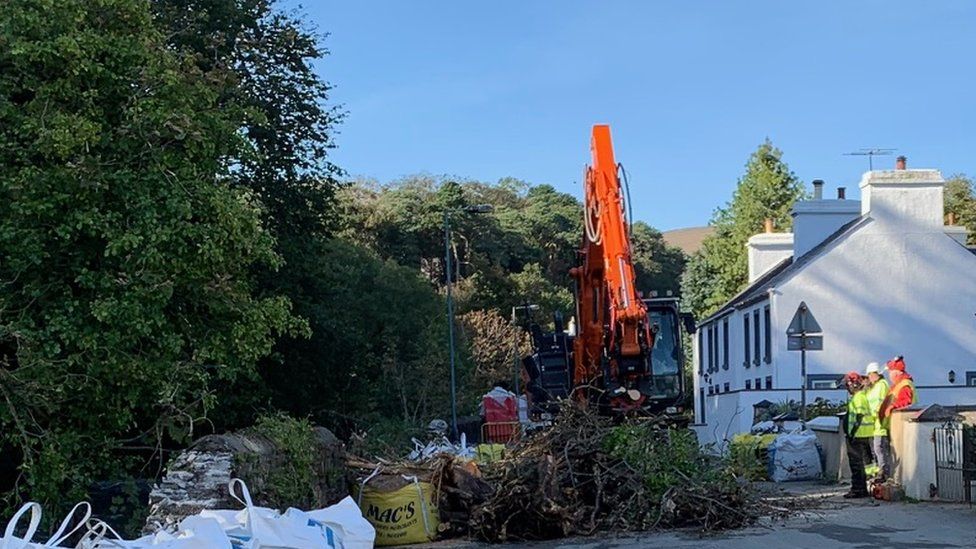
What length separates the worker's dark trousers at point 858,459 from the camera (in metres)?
16.6

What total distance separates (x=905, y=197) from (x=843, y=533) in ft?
79.0

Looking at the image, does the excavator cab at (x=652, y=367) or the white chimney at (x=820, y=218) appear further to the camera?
the white chimney at (x=820, y=218)

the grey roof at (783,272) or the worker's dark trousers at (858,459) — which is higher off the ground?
the grey roof at (783,272)

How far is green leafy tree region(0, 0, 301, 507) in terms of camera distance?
14039 mm

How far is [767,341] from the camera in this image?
36.4 m

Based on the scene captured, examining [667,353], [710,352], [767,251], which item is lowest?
[667,353]

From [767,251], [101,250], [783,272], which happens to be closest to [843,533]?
[101,250]

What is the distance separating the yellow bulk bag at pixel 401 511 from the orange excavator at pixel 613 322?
10.2 feet

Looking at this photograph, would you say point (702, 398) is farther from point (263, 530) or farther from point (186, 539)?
point (186, 539)

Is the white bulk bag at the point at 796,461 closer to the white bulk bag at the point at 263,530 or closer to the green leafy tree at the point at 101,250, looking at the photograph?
the green leafy tree at the point at 101,250

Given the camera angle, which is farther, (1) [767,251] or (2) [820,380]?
(1) [767,251]

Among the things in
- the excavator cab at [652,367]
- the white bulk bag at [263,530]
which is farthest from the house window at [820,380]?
the white bulk bag at [263,530]

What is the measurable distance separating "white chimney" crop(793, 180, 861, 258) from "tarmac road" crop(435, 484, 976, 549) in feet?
81.1

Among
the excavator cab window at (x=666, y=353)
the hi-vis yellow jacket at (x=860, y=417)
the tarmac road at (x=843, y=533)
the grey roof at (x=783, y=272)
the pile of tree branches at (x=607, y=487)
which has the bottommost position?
the tarmac road at (x=843, y=533)
